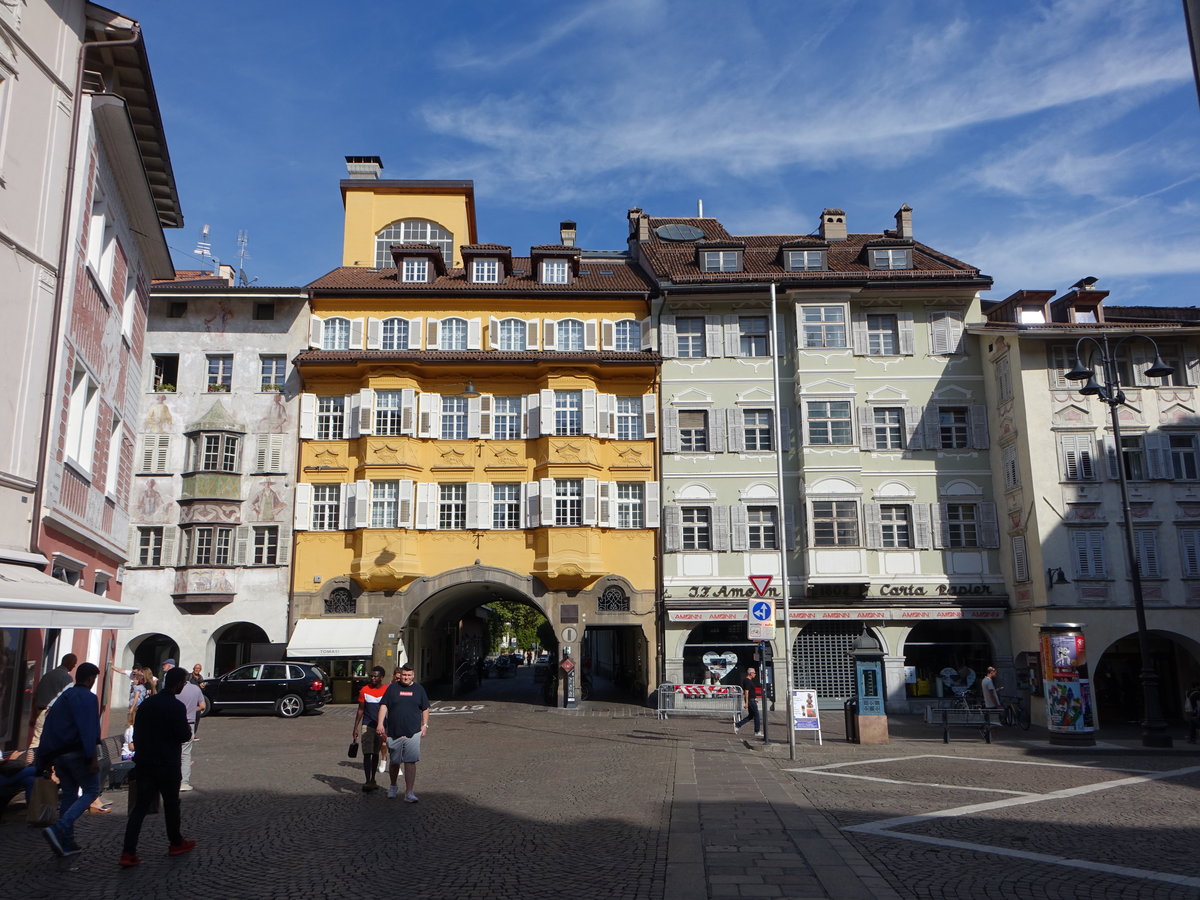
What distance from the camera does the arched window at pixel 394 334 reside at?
34531 millimetres

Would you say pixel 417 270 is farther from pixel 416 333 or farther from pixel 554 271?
pixel 554 271

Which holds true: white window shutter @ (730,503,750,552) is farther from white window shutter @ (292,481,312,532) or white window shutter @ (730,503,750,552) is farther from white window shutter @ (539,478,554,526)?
white window shutter @ (292,481,312,532)

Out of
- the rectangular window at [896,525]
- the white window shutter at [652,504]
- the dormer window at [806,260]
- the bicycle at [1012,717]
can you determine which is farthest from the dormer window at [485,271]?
the bicycle at [1012,717]

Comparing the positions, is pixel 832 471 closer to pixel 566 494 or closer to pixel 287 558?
pixel 566 494

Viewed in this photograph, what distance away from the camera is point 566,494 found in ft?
108

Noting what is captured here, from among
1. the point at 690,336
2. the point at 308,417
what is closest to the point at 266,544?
the point at 308,417

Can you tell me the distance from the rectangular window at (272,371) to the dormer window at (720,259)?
1551cm

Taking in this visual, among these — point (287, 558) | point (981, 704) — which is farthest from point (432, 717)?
point (981, 704)

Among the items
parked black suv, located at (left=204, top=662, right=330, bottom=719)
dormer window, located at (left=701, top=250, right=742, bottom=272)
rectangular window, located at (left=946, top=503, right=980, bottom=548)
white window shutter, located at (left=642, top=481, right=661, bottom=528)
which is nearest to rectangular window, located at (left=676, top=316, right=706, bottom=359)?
dormer window, located at (left=701, top=250, right=742, bottom=272)

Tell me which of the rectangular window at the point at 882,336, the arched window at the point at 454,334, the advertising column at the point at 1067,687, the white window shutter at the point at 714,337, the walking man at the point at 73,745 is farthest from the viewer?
the arched window at the point at 454,334

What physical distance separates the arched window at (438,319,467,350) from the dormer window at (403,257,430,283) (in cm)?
216

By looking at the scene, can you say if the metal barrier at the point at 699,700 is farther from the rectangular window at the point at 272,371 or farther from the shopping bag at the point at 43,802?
the shopping bag at the point at 43,802

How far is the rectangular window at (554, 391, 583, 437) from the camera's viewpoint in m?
33.3

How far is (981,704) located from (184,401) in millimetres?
28089
